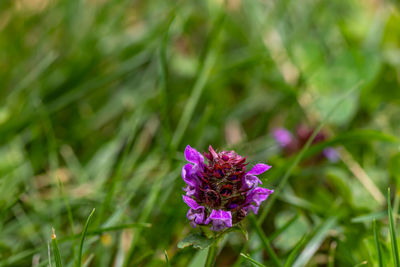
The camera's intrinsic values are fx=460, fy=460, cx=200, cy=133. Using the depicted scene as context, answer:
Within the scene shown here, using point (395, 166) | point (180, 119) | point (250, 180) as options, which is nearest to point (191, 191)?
point (250, 180)

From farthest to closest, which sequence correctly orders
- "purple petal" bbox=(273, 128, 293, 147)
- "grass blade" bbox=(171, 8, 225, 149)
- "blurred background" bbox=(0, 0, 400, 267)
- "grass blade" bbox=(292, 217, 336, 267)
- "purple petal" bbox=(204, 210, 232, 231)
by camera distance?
"purple petal" bbox=(273, 128, 293, 147) → "grass blade" bbox=(171, 8, 225, 149) → "blurred background" bbox=(0, 0, 400, 267) → "grass blade" bbox=(292, 217, 336, 267) → "purple petal" bbox=(204, 210, 232, 231)

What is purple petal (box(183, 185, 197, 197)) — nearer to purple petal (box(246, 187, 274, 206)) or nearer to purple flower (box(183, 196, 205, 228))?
purple flower (box(183, 196, 205, 228))

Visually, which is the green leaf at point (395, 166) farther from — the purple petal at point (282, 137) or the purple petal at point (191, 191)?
the purple petal at point (191, 191)

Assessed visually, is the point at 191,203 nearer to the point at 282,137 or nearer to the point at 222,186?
the point at 222,186

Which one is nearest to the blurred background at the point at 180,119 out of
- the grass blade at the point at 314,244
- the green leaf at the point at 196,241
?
the grass blade at the point at 314,244

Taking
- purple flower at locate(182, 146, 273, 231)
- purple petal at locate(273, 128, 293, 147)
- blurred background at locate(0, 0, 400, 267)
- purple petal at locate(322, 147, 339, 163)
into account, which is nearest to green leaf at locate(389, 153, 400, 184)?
blurred background at locate(0, 0, 400, 267)

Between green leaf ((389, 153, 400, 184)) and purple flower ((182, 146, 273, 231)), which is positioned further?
green leaf ((389, 153, 400, 184))
